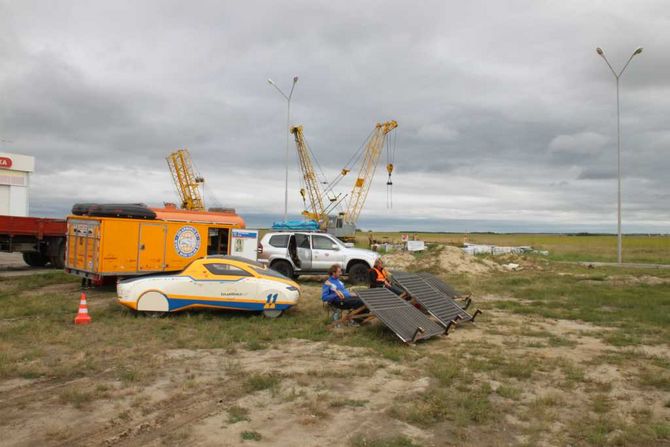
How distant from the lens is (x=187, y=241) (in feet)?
50.0

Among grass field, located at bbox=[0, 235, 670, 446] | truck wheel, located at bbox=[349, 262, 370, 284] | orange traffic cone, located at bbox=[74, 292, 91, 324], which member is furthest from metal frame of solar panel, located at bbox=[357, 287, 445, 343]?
truck wheel, located at bbox=[349, 262, 370, 284]

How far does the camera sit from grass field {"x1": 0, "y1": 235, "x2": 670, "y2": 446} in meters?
4.70

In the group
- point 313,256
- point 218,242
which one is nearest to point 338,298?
point 313,256

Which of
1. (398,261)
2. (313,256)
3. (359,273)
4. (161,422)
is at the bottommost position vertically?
(161,422)

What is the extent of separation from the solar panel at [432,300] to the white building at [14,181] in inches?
1391

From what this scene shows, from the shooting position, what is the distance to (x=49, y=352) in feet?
24.7

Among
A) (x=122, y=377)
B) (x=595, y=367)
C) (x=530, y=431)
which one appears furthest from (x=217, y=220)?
(x=530, y=431)

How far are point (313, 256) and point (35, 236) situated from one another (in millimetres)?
10268

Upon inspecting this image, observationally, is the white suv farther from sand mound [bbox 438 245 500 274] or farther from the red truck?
the red truck

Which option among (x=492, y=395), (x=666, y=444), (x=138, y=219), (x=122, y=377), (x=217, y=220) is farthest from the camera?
(x=217, y=220)

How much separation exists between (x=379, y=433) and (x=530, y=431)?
4.74 feet

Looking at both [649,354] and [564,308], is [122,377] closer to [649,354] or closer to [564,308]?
[649,354]

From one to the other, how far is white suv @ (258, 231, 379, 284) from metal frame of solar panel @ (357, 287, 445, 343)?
6.65m

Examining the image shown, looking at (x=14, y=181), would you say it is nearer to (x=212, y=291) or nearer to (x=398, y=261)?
(x=398, y=261)
